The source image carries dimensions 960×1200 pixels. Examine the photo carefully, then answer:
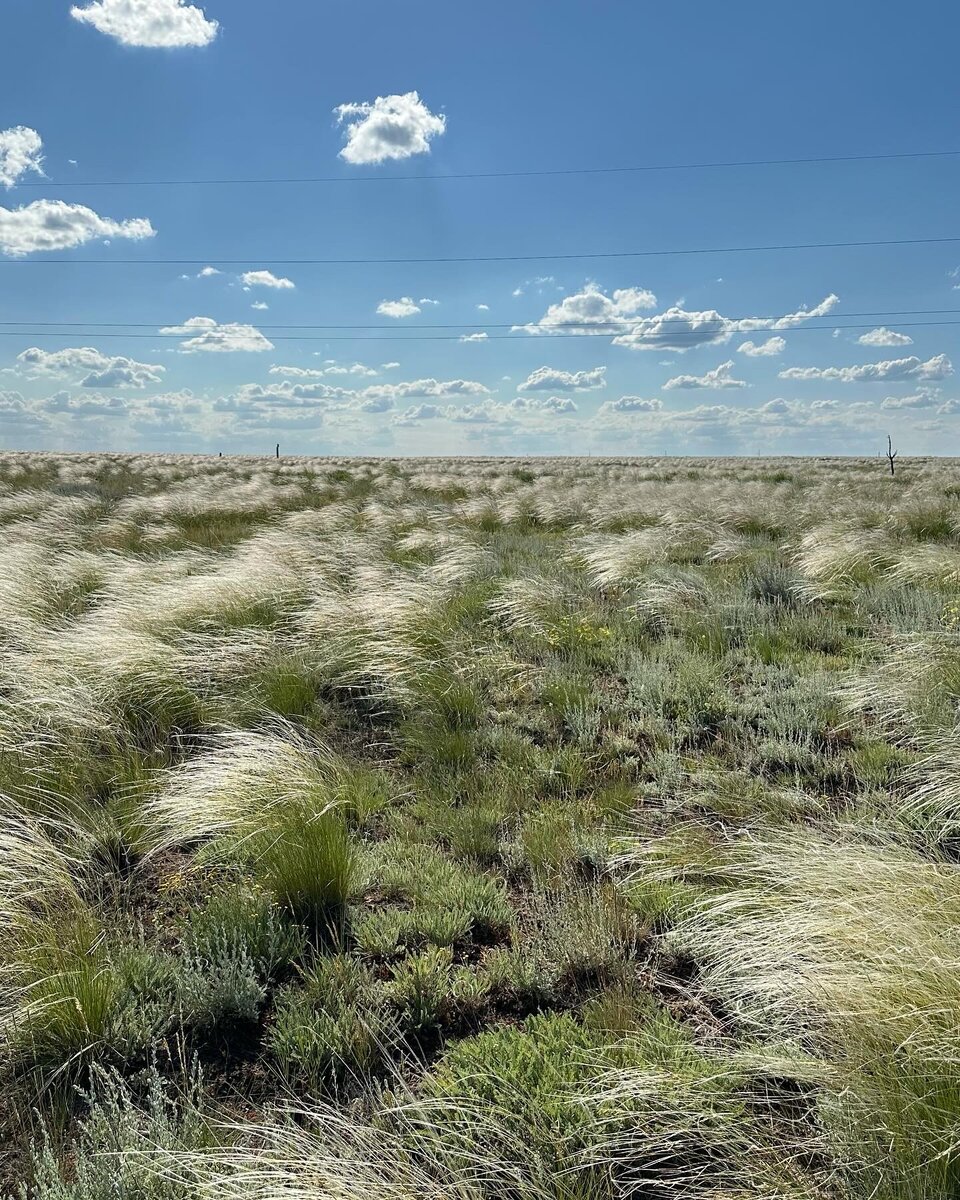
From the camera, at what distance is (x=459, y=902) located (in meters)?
2.52

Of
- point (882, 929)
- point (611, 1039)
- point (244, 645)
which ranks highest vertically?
point (244, 645)

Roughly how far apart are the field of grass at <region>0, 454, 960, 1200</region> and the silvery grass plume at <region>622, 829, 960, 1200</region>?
0.04ft

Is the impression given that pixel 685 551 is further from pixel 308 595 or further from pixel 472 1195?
pixel 472 1195

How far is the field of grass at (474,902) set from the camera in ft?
5.00

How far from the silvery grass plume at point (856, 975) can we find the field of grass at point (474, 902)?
0.01 metres

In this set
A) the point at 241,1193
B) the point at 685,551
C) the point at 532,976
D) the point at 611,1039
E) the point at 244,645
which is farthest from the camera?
the point at 685,551

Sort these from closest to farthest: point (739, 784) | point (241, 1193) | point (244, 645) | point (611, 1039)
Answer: point (241, 1193) < point (611, 1039) < point (739, 784) < point (244, 645)

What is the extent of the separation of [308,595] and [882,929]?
5496 mm

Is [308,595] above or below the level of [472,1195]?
above

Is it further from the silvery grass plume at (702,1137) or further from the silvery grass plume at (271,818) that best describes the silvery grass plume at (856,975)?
the silvery grass plume at (271,818)

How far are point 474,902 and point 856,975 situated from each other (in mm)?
1312

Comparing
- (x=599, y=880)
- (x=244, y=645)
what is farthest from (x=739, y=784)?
(x=244, y=645)

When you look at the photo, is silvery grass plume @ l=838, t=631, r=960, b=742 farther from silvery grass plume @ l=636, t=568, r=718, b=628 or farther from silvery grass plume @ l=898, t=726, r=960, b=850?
silvery grass plume @ l=636, t=568, r=718, b=628

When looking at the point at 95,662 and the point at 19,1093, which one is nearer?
the point at 19,1093
